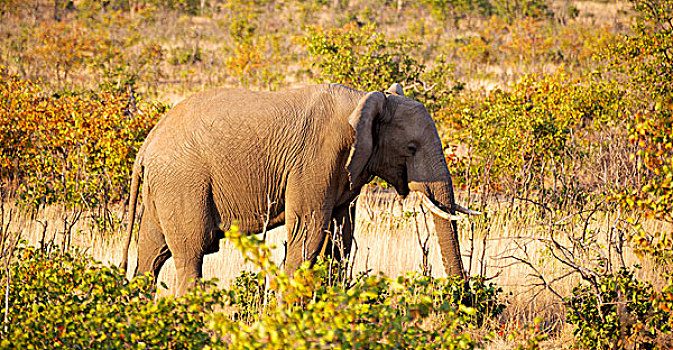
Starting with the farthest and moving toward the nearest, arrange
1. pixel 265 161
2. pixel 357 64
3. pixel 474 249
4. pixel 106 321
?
1. pixel 357 64
2. pixel 474 249
3. pixel 265 161
4. pixel 106 321

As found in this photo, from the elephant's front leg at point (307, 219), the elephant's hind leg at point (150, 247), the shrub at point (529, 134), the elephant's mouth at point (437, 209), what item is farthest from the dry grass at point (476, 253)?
the shrub at point (529, 134)

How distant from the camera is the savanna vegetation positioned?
3891mm

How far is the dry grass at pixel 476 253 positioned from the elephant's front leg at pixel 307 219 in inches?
33.9

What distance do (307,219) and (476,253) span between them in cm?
346

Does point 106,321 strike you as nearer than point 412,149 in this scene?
Yes

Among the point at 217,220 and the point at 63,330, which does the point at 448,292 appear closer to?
the point at 217,220

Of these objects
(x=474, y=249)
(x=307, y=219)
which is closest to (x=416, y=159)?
(x=307, y=219)

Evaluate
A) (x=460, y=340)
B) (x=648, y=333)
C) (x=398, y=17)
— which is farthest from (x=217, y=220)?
Result: (x=398, y=17)

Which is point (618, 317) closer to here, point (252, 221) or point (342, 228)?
point (342, 228)

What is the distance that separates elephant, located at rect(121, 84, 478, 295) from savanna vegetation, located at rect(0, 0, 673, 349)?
0.55 meters

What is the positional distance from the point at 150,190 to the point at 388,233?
4.32m

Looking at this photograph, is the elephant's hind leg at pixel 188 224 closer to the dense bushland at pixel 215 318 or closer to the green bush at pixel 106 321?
the dense bushland at pixel 215 318

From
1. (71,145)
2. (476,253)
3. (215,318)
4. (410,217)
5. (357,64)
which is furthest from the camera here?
(357,64)

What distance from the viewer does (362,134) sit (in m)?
6.02
